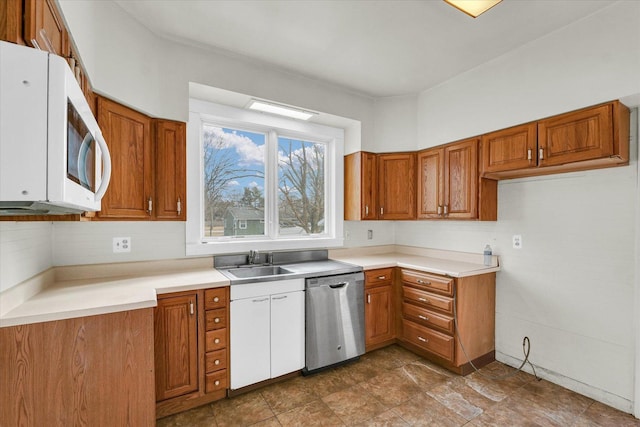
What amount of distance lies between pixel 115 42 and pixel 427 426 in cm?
326

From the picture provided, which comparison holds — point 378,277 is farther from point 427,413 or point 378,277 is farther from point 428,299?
point 427,413

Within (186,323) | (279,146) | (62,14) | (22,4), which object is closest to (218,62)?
(279,146)

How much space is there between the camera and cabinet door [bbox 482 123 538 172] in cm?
235

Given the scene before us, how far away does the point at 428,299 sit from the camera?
2.82 meters

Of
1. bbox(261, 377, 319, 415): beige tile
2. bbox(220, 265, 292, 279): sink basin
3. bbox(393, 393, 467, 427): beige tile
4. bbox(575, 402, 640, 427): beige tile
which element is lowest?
bbox(393, 393, 467, 427): beige tile

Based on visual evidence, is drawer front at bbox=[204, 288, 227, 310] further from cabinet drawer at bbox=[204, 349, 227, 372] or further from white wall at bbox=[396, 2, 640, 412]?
white wall at bbox=[396, 2, 640, 412]

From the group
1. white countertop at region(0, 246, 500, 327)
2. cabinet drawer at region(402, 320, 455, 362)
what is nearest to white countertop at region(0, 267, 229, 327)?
white countertop at region(0, 246, 500, 327)

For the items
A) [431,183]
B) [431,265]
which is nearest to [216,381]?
[431,265]

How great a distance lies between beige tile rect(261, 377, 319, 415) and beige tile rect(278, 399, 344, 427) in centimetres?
6

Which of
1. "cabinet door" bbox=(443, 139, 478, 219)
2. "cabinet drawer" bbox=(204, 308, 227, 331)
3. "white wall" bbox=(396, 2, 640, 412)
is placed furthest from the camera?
"cabinet door" bbox=(443, 139, 478, 219)

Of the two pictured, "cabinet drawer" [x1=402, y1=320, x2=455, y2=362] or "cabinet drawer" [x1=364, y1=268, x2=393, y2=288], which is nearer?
"cabinet drawer" [x1=402, y1=320, x2=455, y2=362]

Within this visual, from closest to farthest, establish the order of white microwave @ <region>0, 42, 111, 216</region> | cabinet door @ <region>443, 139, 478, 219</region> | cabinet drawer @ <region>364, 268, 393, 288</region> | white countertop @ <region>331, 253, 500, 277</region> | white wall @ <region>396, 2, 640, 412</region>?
white microwave @ <region>0, 42, 111, 216</region> → white wall @ <region>396, 2, 640, 412</region> → white countertop @ <region>331, 253, 500, 277</region> → cabinet door @ <region>443, 139, 478, 219</region> → cabinet drawer @ <region>364, 268, 393, 288</region>

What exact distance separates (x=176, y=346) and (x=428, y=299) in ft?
7.06

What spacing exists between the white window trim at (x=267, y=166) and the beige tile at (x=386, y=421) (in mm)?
1668
